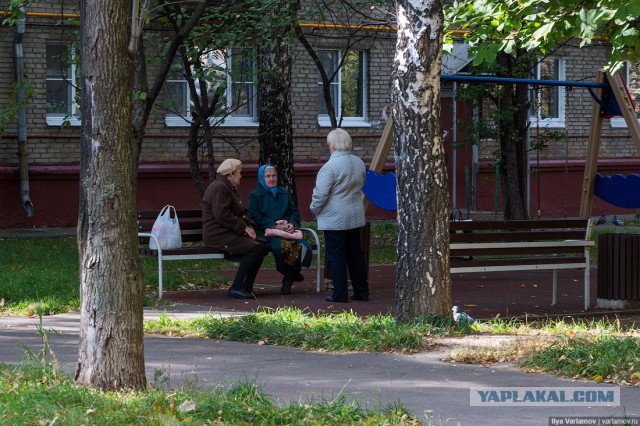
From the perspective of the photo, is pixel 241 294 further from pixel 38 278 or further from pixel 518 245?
pixel 518 245

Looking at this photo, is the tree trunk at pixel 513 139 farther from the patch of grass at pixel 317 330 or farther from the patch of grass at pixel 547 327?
the patch of grass at pixel 317 330

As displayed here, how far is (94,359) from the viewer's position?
6.27 m

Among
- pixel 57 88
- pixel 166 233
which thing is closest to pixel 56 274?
pixel 166 233

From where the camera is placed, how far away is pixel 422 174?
29.0 ft

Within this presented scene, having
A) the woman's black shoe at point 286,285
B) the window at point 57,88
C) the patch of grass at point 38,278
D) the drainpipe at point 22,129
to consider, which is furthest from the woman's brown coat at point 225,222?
the window at point 57,88

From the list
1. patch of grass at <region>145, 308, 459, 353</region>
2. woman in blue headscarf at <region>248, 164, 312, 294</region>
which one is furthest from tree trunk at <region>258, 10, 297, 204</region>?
patch of grass at <region>145, 308, 459, 353</region>

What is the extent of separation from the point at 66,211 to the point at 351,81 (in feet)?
24.3

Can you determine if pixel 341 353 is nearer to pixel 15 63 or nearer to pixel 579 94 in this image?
pixel 15 63

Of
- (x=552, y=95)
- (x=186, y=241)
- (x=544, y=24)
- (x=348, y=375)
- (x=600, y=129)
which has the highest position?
(x=544, y=24)

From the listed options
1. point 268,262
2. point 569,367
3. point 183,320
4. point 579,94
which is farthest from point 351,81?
point 569,367

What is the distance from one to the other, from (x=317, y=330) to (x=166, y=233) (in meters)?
3.87

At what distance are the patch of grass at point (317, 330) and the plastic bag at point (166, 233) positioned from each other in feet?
8.53

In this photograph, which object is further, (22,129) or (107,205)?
(22,129)

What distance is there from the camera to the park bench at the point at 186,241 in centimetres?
1194
